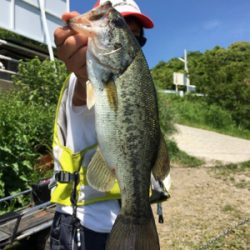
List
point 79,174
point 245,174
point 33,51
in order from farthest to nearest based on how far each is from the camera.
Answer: point 33,51
point 245,174
point 79,174

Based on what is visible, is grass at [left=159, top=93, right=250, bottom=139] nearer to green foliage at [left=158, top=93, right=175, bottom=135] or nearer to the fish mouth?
green foliage at [left=158, top=93, right=175, bottom=135]

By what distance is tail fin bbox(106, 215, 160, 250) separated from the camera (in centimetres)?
152

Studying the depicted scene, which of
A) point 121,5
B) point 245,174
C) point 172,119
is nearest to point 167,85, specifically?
point 172,119

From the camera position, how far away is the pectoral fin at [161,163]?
1569mm

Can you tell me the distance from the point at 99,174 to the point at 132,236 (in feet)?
0.75

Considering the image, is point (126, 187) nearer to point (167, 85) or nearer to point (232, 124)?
point (232, 124)

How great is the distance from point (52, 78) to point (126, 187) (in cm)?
675

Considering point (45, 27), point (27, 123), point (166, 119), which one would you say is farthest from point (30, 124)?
point (166, 119)

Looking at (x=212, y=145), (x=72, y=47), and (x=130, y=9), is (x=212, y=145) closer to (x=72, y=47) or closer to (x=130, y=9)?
(x=130, y=9)

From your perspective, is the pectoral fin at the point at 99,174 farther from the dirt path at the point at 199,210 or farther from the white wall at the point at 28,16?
the white wall at the point at 28,16

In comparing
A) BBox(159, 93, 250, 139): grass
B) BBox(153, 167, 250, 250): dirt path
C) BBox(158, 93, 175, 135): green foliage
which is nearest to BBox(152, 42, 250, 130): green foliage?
BBox(159, 93, 250, 139): grass

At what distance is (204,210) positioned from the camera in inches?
257

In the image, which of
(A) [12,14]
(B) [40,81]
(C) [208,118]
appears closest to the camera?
(B) [40,81]

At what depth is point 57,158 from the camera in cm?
185
